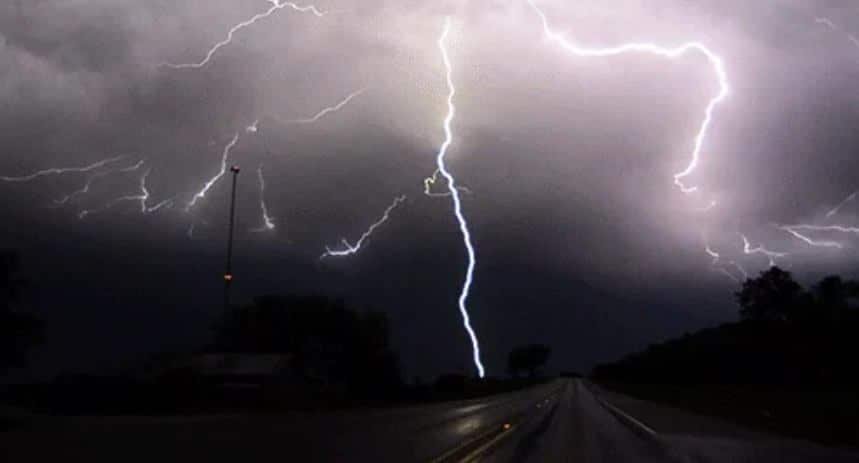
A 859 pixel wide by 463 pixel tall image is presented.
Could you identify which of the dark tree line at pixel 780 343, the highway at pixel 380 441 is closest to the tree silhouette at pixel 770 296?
the dark tree line at pixel 780 343

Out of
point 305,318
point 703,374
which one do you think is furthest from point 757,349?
point 305,318

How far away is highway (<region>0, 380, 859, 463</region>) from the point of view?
2300 cm

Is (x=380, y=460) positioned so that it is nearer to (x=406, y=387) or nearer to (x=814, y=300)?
(x=406, y=387)

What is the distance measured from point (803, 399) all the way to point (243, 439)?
2885 cm

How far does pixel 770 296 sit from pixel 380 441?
90.3 m

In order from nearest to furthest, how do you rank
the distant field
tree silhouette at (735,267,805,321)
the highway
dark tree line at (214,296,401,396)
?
the highway < the distant field < dark tree line at (214,296,401,396) < tree silhouette at (735,267,805,321)

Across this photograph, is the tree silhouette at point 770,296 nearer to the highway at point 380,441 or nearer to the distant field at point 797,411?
the distant field at point 797,411

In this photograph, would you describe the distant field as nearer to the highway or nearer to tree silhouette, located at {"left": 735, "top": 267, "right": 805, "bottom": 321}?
the highway

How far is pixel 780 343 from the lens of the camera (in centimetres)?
7962

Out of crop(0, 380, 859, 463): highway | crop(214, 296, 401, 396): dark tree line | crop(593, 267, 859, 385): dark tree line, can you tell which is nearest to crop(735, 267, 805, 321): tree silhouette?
crop(593, 267, 859, 385): dark tree line

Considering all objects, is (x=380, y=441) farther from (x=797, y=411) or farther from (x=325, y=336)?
(x=325, y=336)

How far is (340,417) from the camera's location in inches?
1673

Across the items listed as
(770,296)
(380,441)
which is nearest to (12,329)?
A: (380,441)

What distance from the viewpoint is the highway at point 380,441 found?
23000 millimetres
